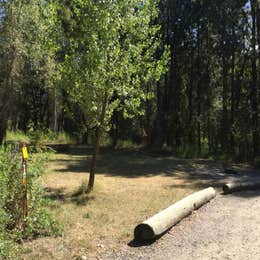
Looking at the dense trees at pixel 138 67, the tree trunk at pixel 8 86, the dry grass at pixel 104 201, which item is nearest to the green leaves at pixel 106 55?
the dense trees at pixel 138 67

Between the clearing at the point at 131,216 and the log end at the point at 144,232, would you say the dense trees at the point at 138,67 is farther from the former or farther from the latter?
the log end at the point at 144,232

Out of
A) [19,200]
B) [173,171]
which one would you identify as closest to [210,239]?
[19,200]

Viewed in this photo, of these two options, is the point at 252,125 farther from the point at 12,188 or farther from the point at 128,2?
the point at 12,188

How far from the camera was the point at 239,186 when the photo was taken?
952 centimetres

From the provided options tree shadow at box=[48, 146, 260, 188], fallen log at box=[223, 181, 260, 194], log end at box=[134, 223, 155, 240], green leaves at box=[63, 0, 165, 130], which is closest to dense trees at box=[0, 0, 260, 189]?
green leaves at box=[63, 0, 165, 130]

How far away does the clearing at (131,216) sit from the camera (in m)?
5.08

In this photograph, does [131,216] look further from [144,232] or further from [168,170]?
[168,170]

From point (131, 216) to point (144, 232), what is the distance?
1.43 meters

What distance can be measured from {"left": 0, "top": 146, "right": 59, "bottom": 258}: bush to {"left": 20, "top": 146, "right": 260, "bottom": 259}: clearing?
0.23 m

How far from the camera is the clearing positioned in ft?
16.7

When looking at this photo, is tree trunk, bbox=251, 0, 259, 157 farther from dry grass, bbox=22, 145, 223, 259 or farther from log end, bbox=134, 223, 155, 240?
log end, bbox=134, 223, 155, 240

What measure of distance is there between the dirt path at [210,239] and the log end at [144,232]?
0.13 meters

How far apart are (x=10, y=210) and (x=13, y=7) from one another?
36.3 ft

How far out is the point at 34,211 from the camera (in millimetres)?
5543
